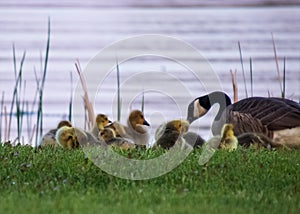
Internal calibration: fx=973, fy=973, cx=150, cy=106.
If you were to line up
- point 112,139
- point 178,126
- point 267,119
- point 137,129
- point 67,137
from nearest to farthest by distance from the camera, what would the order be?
point 112,139 < point 67,137 < point 178,126 < point 267,119 < point 137,129

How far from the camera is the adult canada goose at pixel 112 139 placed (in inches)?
339

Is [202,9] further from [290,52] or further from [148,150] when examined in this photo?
[148,150]

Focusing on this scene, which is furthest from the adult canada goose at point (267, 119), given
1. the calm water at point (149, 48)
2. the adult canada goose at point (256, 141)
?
the calm water at point (149, 48)

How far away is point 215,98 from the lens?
34.0 ft

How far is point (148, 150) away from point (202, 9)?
82.8 ft

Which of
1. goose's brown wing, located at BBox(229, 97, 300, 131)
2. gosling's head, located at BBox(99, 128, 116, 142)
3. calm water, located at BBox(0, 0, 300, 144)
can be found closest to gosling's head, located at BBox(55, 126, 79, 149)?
gosling's head, located at BBox(99, 128, 116, 142)

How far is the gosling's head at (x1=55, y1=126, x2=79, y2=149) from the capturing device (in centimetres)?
899

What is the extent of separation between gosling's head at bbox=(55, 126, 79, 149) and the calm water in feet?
7.51

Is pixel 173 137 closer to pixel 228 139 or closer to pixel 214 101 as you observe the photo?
pixel 228 139

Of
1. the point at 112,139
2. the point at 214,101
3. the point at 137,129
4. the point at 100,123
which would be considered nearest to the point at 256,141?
the point at 112,139

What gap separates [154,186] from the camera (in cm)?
665

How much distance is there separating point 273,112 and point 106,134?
165 cm

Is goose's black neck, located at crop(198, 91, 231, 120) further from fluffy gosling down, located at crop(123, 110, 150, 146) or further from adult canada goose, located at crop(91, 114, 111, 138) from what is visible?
adult canada goose, located at crop(91, 114, 111, 138)

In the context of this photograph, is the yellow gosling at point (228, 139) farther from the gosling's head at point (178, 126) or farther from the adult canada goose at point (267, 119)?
the adult canada goose at point (267, 119)
